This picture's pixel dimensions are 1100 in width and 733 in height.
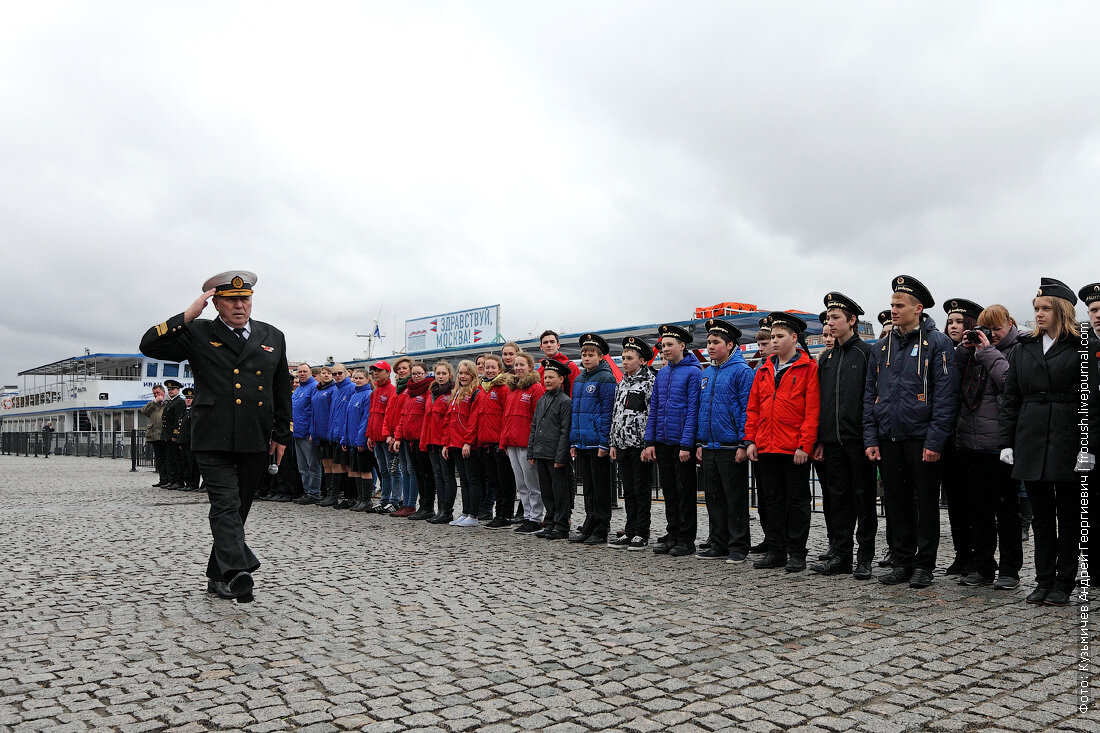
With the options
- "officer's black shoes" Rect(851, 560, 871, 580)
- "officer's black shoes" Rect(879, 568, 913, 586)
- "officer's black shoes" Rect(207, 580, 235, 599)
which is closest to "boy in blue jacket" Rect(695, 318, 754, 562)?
"officer's black shoes" Rect(851, 560, 871, 580)

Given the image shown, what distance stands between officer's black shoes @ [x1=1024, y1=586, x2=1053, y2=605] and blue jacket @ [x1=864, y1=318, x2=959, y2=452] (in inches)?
44.8

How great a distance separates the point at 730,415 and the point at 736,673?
4115 mm

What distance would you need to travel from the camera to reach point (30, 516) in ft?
40.1

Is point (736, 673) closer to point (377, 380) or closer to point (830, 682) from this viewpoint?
point (830, 682)

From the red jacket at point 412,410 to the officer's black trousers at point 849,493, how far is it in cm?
588

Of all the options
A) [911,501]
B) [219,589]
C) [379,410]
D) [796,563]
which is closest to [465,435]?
[379,410]

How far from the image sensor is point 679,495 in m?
8.62

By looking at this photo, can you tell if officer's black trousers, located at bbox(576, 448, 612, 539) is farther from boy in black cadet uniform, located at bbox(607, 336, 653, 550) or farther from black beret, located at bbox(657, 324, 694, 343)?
black beret, located at bbox(657, 324, 694, 343)

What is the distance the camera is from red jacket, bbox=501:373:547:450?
10.5 m

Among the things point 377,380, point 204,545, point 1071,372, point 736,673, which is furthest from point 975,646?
point 377,380

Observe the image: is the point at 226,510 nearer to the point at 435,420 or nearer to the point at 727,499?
the point at 727,499

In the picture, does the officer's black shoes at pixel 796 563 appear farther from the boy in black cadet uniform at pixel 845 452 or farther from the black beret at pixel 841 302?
the black beret at pixel 841 302

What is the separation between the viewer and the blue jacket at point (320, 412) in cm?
1366

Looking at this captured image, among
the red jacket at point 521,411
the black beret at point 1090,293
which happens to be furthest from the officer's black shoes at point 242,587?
the black beret at point 1090,293
